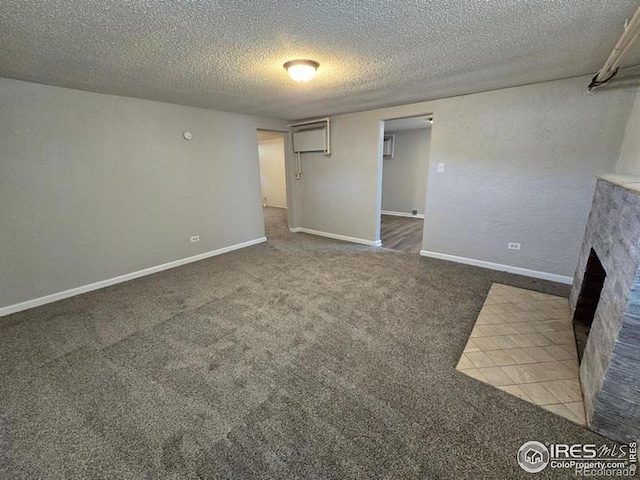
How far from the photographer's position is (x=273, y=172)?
842cm

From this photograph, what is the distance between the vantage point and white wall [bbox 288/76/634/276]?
2.72 meters

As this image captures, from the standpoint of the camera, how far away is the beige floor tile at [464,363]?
72.5 inches

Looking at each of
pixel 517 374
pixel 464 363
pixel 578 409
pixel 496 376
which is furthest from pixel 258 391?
pixel 578 409

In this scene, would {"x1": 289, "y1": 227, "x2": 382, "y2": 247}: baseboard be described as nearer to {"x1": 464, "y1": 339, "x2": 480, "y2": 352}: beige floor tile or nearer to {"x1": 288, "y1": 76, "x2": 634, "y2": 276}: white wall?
{"x1": 288, "y1": 76, "x2": 634, "y2": 276}: white wall

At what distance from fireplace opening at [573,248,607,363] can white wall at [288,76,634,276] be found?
89 centimetres

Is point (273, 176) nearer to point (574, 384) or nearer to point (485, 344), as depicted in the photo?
point (485, 344)

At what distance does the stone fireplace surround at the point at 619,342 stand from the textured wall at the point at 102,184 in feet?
14.3

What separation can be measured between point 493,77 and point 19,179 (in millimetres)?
Result: 4736

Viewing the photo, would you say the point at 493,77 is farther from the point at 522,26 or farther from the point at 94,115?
the point at 94,115

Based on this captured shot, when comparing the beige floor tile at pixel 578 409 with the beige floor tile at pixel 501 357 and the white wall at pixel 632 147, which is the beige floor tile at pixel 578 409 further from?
the white wall at pixel 632 147

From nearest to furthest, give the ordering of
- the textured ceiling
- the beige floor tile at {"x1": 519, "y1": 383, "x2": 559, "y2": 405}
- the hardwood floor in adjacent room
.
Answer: the textured ceiling, the beige floor tile at {"x1": 519, "y1": 383, "x2": 559, "y2": 405}, the hardwood floor in adjacent room

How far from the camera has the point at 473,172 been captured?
3.46 m

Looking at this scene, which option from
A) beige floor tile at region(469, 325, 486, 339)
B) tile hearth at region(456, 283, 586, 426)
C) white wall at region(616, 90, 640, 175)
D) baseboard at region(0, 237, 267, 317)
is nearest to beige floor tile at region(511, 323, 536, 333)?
tile hearth at region(456, 283, 586, 426)

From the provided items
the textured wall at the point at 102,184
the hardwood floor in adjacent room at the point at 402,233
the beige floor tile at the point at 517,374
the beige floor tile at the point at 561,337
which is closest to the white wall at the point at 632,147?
the beige floor tile at the point at 561,337
